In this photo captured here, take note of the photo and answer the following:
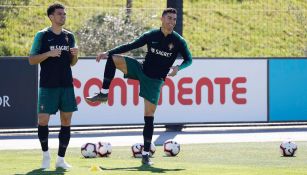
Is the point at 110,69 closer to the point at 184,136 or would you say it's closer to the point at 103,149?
the point at 103,149

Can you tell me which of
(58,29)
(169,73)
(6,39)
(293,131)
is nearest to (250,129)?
(293,131)

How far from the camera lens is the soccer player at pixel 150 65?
563 inches

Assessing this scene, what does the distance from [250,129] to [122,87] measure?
3.56 m

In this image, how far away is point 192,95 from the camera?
22.5m

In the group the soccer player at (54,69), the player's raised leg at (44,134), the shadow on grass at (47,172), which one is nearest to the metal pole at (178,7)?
the soccer player at (54,69)

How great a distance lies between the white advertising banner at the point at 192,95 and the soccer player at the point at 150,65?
7049 mm

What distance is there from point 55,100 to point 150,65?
1875mm

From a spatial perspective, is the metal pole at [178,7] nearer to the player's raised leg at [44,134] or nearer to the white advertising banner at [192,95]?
the white advertising banner at [192,95]

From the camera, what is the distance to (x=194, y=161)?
15055 mm

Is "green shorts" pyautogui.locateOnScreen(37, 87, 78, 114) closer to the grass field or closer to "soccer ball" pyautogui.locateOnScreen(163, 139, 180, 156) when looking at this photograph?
the grass field

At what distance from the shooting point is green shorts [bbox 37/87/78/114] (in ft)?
43.5

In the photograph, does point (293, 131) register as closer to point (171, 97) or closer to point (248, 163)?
point (171, 97)

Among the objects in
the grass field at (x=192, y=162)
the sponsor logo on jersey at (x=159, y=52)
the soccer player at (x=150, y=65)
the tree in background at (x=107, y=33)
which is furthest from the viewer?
the tree in background at (x=107, y=33)

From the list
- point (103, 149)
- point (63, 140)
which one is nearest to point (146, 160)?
point (63, 140)
